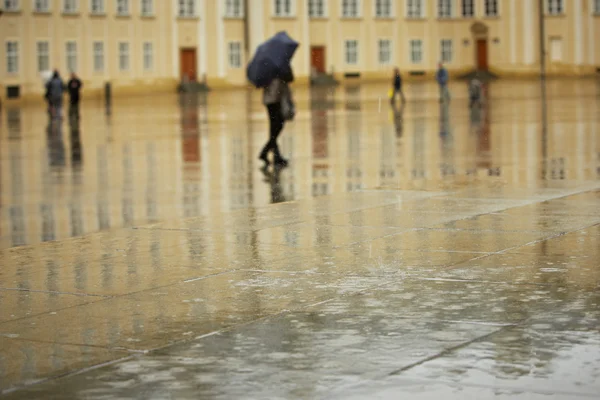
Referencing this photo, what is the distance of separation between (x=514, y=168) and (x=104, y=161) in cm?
757

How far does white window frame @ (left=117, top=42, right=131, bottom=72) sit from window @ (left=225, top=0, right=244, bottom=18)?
7.91 m

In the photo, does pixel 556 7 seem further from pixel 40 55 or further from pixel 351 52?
pixel 40 55

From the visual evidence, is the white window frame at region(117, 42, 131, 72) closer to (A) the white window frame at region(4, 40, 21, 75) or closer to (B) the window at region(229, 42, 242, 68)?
(A) the white window frame at region(4, 40, 21, 75)

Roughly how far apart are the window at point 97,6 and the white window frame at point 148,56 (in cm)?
346

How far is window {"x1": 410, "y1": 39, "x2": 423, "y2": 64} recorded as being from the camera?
88375 mm

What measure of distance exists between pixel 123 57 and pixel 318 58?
51.6 ft

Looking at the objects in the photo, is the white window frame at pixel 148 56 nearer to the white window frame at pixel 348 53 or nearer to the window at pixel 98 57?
the window at pixel 98 57

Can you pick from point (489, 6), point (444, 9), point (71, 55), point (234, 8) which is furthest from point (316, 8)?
point (71, 55)

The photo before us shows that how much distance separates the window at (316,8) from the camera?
3290 inches

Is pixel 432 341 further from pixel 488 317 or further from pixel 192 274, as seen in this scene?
pixel 192 274

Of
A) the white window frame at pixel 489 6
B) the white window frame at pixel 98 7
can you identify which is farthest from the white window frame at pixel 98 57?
the white window frame at pixel 489 6

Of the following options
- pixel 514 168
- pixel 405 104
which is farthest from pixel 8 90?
pixel 514 168

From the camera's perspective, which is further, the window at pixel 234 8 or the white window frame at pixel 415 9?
the white window frame at pixel 415 9

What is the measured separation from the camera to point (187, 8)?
248ft
